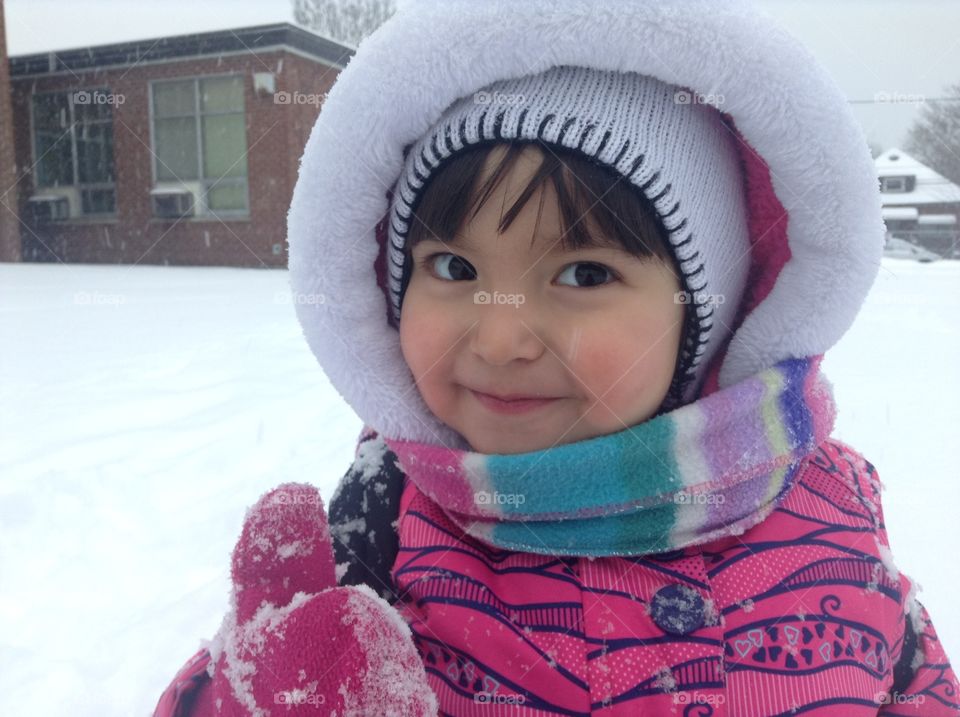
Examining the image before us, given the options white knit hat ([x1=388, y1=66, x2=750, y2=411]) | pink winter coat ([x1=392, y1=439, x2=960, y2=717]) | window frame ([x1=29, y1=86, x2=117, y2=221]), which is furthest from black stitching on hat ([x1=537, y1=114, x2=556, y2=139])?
window frame ([x1=29, y1=86, x2=117, y2=221])

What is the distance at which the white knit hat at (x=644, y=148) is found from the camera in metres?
1.00

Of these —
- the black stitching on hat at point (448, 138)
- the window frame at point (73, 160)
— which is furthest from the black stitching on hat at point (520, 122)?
the window frame at point (73, 160)

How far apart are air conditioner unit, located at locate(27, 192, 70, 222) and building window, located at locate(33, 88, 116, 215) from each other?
239mm

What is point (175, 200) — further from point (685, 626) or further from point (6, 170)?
point (685, 626)

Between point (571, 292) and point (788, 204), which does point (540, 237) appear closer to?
point (571, 292)

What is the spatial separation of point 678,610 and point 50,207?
53.4 feet

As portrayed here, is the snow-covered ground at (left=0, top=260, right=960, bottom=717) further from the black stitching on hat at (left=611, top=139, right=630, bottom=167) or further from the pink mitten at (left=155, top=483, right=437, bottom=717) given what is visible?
the black stitching on hat at (left=611, top=139, right=630, bottom=167)

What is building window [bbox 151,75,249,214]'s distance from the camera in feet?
42.1

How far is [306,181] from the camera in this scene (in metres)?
1.20

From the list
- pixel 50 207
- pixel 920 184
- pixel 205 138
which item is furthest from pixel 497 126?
pixel 920 184

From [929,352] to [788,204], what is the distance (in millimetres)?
A: 4585

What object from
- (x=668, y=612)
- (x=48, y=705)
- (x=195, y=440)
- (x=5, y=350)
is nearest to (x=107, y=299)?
(x=5, y=350)

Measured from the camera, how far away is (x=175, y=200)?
44.6 ft

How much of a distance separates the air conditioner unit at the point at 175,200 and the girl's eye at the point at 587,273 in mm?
13775
